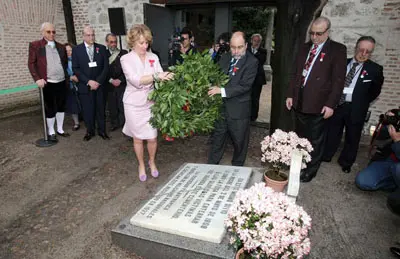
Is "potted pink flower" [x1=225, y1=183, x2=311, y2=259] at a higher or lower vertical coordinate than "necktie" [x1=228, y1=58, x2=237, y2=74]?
lower

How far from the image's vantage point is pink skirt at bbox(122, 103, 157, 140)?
3.49m

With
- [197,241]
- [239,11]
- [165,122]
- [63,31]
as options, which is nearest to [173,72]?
[165,122]

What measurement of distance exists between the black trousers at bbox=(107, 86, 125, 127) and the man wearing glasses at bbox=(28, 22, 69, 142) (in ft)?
2.92

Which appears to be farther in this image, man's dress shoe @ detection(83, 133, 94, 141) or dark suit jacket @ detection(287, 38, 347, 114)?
man's dress shoe @ detection(83, 133, 94, 141)

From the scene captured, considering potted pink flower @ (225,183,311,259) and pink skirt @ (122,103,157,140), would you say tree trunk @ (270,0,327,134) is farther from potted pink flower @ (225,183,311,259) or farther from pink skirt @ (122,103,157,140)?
potted pink flower @ (225,183,311,259)

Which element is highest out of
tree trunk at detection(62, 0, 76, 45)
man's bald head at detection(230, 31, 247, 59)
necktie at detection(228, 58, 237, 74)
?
tree trunk at detection(62, 0, 76, 45)

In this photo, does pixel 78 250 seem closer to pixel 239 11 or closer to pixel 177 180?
pixel 177 180

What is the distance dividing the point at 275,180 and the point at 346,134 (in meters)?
1.82

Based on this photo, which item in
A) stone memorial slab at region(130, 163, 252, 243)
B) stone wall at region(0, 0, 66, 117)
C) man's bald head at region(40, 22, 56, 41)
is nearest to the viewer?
stone memorial slab at region(130, 163, 252, 243)

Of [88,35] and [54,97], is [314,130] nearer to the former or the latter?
[88,35]

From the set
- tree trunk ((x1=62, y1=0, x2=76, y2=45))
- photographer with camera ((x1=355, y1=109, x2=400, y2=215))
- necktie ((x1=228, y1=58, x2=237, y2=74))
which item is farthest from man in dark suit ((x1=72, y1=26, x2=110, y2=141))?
photographer with camera ((x1=355, y1=109, x2=400, y2=215))

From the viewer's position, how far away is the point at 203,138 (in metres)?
5.67

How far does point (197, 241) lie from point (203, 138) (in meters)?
3.41

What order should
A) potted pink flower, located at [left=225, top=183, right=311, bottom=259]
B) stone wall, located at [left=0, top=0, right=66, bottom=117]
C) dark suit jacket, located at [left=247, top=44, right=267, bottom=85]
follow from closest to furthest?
potted pink flower, located at [left=225, top=183, right=311, bottom=259], dark suit jacket, located at [left=247, top=44, right=267, bottom=85], stone wall, located at [left=0, top=0, right=66, bottom=117]
